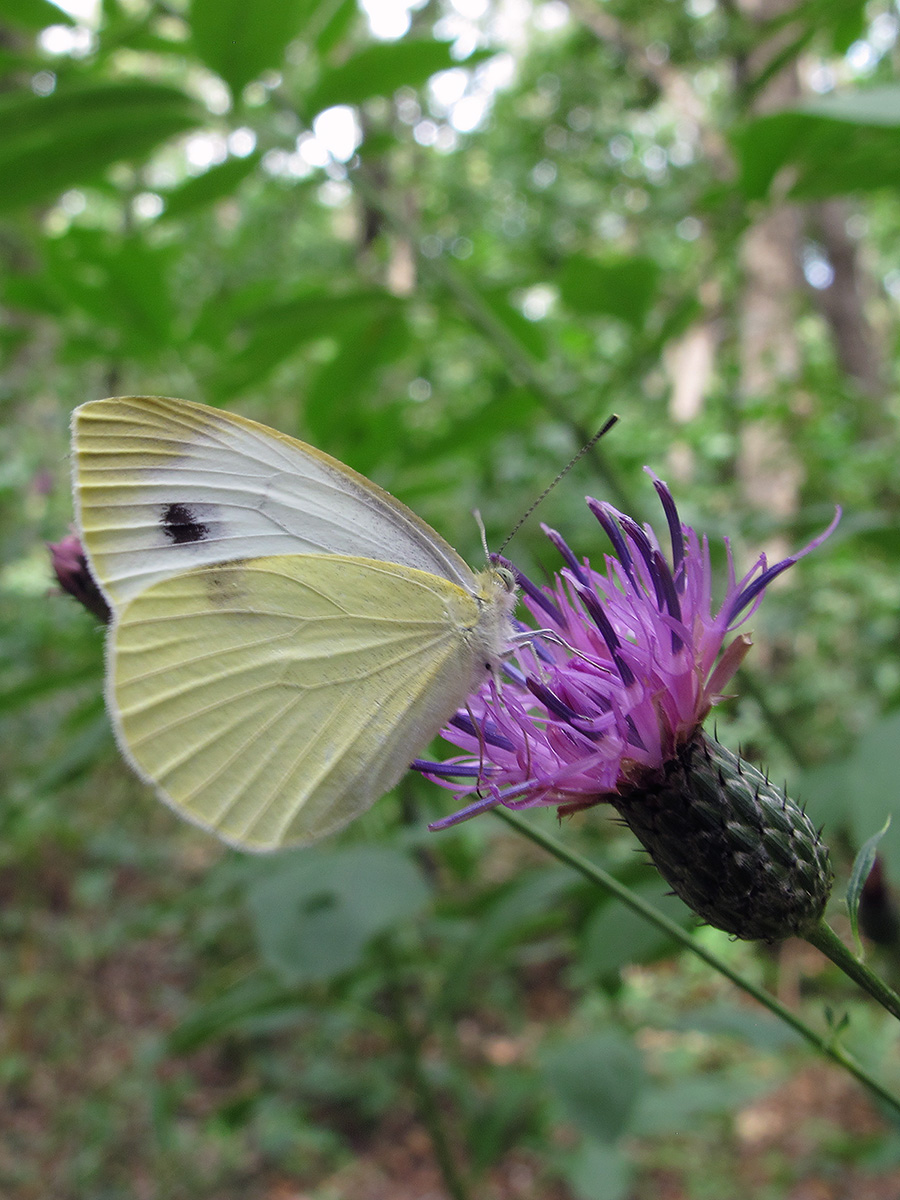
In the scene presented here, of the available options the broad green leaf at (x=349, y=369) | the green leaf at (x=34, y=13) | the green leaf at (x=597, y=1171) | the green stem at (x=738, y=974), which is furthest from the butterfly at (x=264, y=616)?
the green leaf at (x=597, y=1171)

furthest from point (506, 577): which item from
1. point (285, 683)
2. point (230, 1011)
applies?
Answer: point (230, 1011)

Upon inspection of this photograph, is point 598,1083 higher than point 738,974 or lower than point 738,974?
lower

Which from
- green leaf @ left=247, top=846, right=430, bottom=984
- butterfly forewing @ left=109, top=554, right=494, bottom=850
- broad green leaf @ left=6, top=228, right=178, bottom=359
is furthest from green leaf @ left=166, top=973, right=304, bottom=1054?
broad green leaf @ left=6, top=228, right=178, bottom=359

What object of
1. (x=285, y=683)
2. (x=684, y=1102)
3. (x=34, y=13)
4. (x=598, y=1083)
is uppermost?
(x=34, y=13)

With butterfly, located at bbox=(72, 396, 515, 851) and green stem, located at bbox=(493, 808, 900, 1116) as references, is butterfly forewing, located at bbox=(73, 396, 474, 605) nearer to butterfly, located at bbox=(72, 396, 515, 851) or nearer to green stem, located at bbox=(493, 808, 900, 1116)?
butterfly, located at bbox=(72, 396, 515, 851)

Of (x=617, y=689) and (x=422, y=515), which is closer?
(x=617, y=689)

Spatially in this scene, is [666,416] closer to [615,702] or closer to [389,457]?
[389,457]

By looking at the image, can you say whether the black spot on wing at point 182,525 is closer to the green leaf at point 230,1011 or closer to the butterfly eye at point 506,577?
the butterfly eye at point 506,577

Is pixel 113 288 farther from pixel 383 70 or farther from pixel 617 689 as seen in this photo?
pixel 617 689
